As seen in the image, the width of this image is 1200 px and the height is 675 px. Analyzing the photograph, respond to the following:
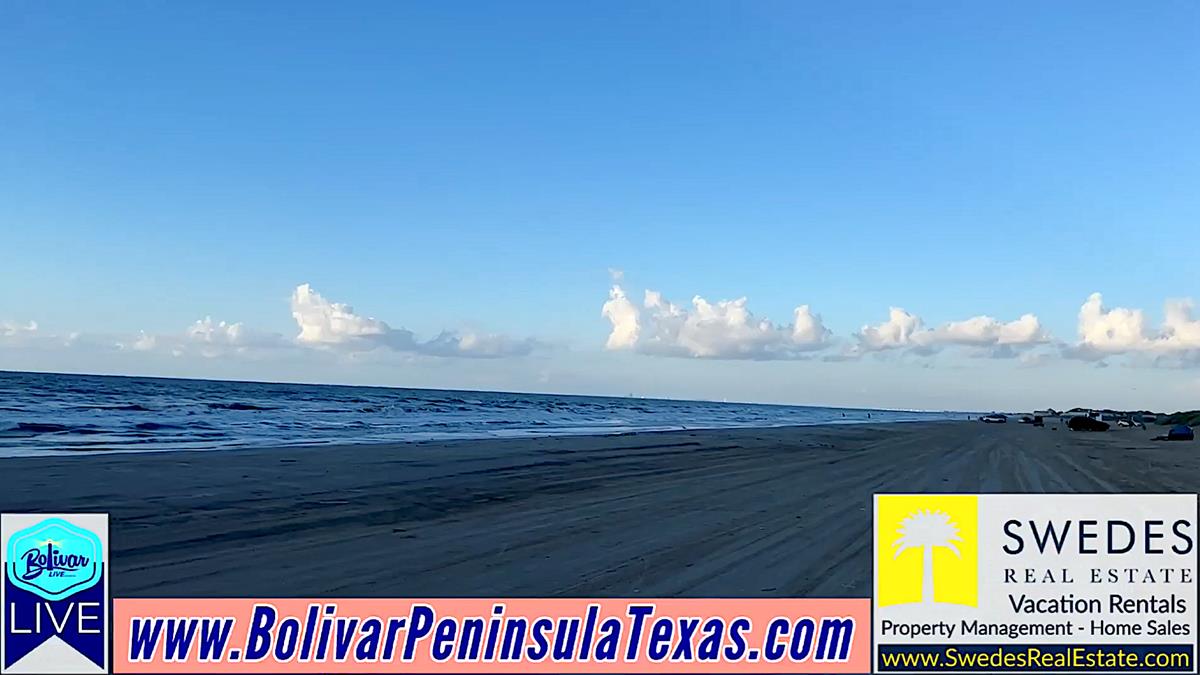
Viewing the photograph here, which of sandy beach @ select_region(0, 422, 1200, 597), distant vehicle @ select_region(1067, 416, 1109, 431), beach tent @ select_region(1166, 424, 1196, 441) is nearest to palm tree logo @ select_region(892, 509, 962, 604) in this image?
sandy beach @ select_region(0, 422, 1200, 597)

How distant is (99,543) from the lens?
23.1 feet

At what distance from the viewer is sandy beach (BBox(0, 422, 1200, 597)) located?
7555 mm

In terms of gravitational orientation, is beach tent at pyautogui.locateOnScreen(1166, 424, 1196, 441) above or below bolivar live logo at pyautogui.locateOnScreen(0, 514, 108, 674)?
below

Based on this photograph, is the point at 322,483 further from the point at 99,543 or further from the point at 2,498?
the point at 99,543

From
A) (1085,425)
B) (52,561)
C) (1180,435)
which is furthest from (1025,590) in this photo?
(1085,425)

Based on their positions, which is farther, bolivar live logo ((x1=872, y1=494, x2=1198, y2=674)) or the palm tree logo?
the palm tree logo

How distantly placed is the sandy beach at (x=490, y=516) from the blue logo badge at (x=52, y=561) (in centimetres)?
41

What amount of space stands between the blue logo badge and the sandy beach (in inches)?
16.0

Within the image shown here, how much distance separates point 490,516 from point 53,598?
19.1ft

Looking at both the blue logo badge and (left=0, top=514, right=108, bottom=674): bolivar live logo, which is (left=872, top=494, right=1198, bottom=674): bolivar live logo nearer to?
(left=0, top=514, right=108, bottom=674): bolivar live logo

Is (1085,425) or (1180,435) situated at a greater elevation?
(1180,435)

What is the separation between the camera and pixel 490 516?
11.5 m

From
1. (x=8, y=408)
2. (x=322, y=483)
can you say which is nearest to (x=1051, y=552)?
(x=322, y=483)

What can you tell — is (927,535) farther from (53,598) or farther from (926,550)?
(53,598)
